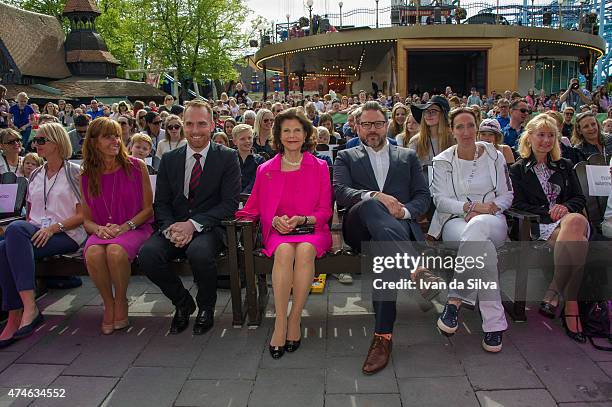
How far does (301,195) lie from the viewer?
384cm

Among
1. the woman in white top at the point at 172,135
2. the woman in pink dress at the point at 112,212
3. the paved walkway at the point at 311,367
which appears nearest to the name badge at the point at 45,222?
the woman in pink dress at the point at 112,212

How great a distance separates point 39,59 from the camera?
31.4m

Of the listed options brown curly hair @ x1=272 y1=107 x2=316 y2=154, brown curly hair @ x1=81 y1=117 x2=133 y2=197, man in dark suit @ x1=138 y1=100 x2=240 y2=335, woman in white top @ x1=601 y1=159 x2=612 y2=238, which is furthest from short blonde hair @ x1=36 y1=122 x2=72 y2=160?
woman in white top @ x1=601 y1=159 x2=612 y2=238

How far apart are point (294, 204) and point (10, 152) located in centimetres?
364

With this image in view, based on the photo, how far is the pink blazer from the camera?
3.84 m

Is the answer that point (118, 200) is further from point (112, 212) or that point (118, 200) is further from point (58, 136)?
point (58, 136)

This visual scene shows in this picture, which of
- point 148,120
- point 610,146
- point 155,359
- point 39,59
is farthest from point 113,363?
point 39,59

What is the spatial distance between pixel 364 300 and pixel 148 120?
5011 millimetres

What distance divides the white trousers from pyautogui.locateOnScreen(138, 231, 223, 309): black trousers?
5.76 feet

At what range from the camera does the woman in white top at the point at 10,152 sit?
5.50m

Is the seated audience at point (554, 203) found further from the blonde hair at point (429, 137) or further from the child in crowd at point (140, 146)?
the child in crowd at point (140, 146)

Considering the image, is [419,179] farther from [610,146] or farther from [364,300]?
[610,146]

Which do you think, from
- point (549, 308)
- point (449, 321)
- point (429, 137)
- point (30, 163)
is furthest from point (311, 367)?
point (30, 163)

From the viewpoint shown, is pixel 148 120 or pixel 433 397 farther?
pixel 148 120
